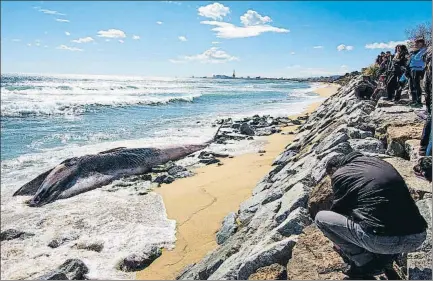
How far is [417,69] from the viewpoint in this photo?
9.37m


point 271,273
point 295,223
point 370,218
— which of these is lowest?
point 271,273

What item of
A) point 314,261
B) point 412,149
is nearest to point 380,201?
point 314,261

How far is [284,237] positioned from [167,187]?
568cm

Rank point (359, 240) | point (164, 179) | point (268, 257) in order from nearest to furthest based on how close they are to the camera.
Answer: point (359, 240)
point (268, 257)
point (164, 179)

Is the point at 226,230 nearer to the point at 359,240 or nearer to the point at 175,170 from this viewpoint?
the point at 359,240

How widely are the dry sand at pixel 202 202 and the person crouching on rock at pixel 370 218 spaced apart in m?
2.73

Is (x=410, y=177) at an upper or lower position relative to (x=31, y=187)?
upper

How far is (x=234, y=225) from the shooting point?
6438 millimetres

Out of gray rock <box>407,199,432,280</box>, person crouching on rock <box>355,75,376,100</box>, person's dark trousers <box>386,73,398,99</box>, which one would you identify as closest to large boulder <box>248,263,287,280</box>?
gray rock <box>407,199,432,280</box>

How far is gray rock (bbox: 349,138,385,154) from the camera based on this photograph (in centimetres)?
640

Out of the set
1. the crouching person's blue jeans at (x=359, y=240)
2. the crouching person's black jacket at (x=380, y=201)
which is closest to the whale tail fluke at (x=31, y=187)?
the crouching person's blue jeans at (x=359, y=240)

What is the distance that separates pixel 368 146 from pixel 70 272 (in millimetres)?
5133

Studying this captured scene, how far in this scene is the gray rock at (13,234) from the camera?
6852mm

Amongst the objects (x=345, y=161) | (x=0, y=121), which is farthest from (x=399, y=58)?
(x=0, y=121)
